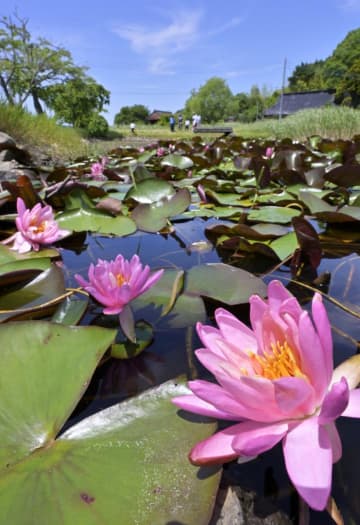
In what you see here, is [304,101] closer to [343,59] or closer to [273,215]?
[343,59]

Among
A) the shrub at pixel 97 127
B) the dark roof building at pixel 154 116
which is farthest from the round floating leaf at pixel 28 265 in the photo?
the dark roof building at pixel 154 116

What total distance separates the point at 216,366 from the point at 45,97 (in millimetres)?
23521

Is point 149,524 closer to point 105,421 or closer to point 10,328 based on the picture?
point 105,421

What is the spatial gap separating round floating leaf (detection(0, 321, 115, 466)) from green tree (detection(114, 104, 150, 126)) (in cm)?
5126

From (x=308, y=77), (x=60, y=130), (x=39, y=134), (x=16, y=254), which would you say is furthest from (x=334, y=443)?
(x=308, y=77)

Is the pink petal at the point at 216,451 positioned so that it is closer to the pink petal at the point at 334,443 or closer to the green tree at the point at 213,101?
the pink petal at the point at 334,443

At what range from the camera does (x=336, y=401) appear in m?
0.33

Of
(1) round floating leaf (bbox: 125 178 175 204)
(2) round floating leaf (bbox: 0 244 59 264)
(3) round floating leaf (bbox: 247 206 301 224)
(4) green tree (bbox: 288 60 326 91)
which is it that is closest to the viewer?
(2) round floating leaf (bbox: 0 244 59 264)

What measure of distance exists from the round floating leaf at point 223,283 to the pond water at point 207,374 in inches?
1.4

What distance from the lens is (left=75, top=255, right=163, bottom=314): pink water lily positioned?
0.66 meters

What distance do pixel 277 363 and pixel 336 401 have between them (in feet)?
0.36

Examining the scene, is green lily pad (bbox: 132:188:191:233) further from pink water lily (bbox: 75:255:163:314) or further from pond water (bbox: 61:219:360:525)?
pink water lily (bbox: 75:255:163:314)

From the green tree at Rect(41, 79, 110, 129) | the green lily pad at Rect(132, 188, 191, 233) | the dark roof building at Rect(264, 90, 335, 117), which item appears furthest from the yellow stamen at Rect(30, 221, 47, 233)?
the dark roof building at Rect(264, 90, 335, 117)

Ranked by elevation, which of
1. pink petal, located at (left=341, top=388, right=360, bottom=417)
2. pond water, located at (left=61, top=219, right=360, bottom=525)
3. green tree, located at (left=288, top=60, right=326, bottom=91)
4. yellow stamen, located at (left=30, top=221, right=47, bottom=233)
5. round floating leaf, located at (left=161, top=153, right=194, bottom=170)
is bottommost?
pond water, located at (left=61, top=219, right=360, bottom=525)
